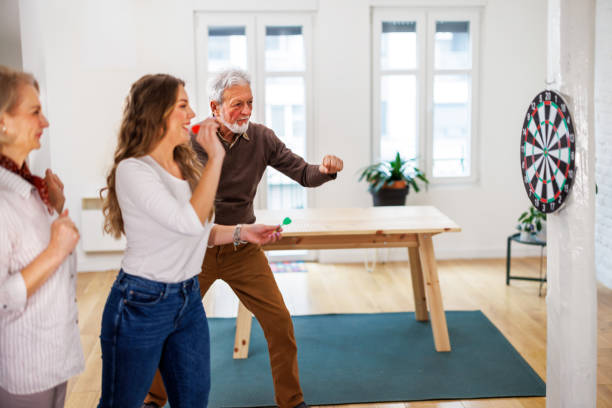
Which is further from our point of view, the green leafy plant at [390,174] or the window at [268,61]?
the window at [268,61]

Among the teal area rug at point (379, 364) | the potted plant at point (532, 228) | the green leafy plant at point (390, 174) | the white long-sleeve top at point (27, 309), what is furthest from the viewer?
the green leafy plant at point (390, 174)

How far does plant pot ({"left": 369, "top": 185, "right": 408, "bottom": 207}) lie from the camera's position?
5.61 m

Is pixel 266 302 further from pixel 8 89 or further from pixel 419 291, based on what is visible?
pixel 419 291

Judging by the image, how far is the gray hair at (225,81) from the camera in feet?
9.18

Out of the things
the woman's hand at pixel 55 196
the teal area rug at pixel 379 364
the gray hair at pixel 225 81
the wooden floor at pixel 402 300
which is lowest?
the teal area rug at pixel 379 364

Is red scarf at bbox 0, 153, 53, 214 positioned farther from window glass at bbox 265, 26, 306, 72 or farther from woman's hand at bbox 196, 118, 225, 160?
window glass at bbox 265, 26, 306, 72

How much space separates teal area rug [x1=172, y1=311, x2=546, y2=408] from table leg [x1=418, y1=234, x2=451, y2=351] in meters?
0.08

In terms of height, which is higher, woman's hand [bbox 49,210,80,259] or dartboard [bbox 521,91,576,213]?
dartboard [bbox 521,91,576,213]

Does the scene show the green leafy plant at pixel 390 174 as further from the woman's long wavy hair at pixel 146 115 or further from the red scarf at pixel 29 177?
the red scarf at pixel 29 177

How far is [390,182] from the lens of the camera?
5633 mm

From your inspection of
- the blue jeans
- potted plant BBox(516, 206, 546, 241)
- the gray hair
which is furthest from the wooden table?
the blue jeans

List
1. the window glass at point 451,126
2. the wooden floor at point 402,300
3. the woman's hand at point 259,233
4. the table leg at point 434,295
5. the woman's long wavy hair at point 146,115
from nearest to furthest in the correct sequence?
the woman's long wavy hair at point 146,115 < the woman's hand at point 259,233 < the wooden floor at point 402,300 < the table leg at point 434,295 < the window glass at point 451,126


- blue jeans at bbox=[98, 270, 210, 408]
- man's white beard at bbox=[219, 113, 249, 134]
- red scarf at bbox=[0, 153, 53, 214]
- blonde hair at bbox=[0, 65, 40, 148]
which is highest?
blonde hair at bbox=[0, 65, 40, 148]

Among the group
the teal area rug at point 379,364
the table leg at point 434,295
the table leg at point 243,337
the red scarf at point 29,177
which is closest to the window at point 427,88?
the teal area rug at point 379,364
